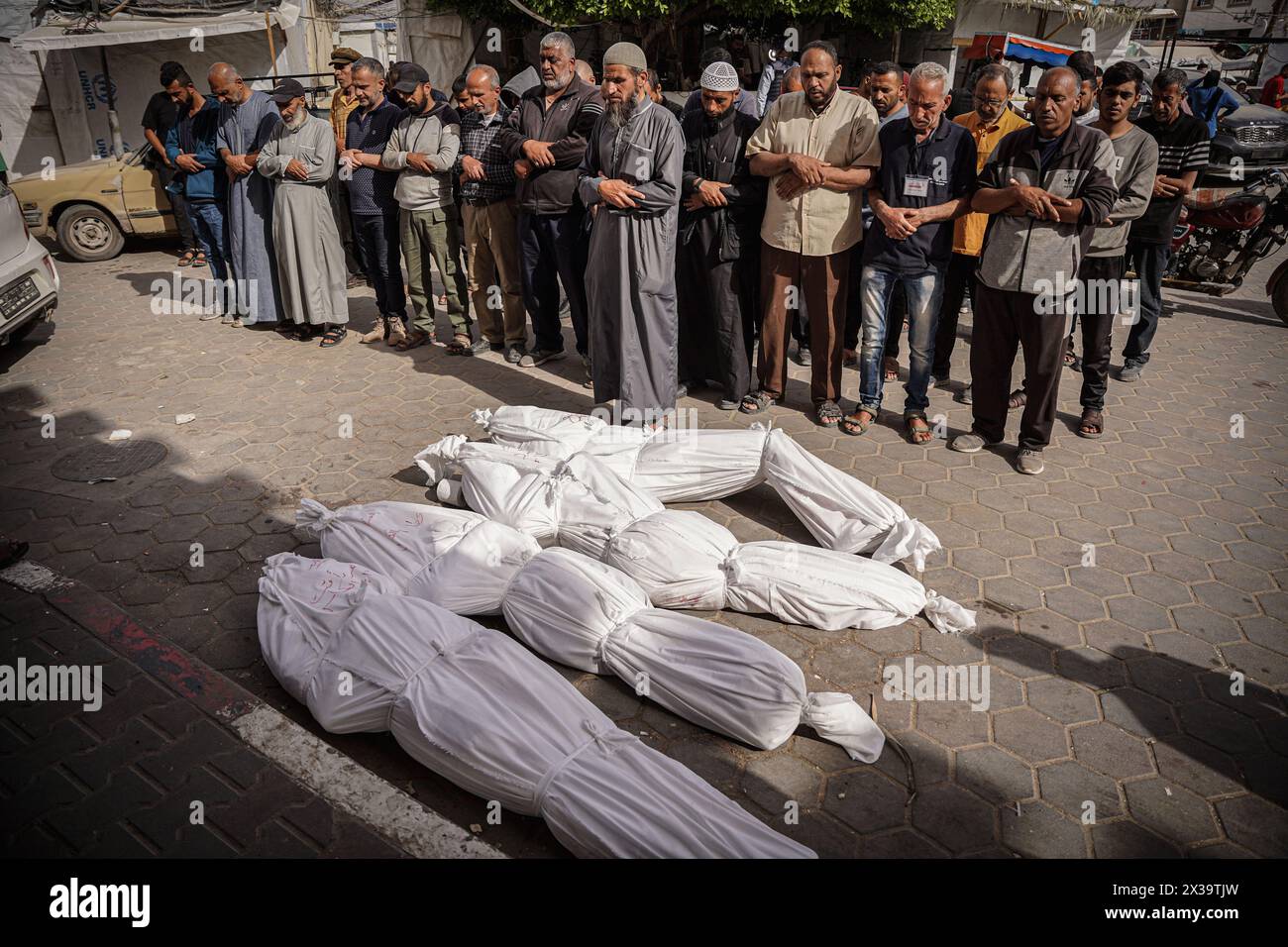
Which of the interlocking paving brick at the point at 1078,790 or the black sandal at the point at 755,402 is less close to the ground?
the black sandal at the point at 755,402

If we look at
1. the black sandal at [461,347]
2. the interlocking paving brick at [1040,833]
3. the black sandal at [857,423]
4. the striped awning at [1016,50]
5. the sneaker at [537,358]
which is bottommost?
the interlocking paving brick at [1040,833]

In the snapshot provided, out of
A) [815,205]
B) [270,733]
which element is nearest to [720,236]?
[815,205]

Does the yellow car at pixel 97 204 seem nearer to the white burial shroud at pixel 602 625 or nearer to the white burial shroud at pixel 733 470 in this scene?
the white burial shroud at pixel 733 470

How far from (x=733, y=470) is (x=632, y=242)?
150 cm

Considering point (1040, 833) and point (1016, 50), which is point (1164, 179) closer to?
point (1040, 833)

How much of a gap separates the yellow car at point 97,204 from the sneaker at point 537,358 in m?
5.95

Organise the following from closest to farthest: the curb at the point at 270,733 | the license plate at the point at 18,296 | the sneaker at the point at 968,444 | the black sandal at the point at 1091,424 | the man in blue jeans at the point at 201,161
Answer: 1. the curb at the point at 270,733
2. the sneaker at the point at 968,444
3. the black sandal at the point at 1091,424
4. the license plate at the point at 18,296
5. the man in blue jeans at the point at 201,161

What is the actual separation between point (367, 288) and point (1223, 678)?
7643 millimetres

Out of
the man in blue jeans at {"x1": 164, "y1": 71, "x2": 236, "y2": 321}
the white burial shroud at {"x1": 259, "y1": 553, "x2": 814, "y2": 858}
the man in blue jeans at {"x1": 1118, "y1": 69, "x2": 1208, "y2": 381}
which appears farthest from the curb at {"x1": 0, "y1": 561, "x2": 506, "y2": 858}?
the man in blue jeans at {"x1": 1118, "y1": 69, "x2": 1208, "y2": 381}

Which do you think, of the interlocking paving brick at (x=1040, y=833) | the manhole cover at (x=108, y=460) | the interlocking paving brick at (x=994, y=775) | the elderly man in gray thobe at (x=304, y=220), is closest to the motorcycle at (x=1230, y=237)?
the interlocking paving brick at (x=994, y=775)

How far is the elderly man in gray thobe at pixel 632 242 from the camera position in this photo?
453cm

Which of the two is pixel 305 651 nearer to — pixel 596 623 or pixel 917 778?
pixel 596 623

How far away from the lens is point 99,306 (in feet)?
26.0
